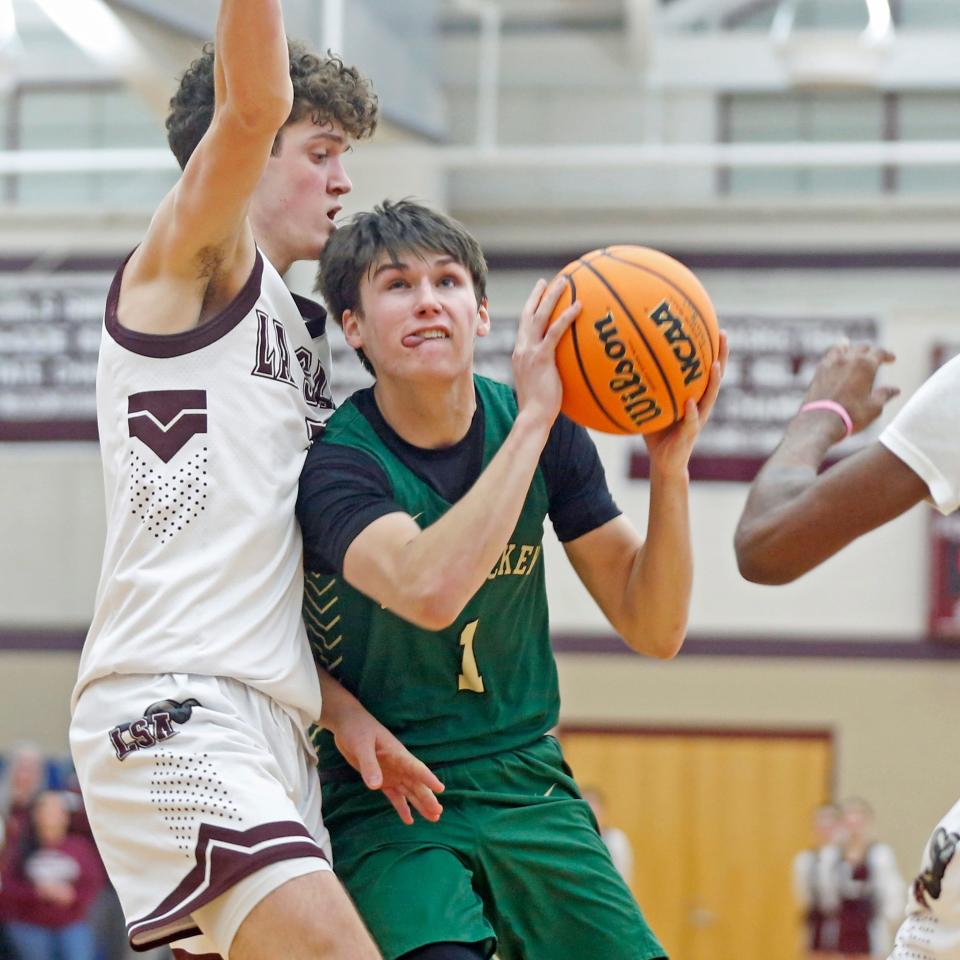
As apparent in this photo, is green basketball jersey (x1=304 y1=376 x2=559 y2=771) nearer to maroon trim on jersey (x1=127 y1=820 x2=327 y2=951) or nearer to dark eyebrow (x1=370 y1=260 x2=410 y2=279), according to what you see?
dark eyebrow (x1=370 y1=260 x2=410 y2=279)

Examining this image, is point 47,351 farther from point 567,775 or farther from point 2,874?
point 567,775

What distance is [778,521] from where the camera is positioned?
3002 mm

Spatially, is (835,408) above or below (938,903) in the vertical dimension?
above

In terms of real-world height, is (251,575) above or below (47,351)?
below

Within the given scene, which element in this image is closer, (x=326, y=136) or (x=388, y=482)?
(x=388, y=482)

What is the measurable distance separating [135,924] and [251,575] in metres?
0.69

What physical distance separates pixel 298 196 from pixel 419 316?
507 millimetres

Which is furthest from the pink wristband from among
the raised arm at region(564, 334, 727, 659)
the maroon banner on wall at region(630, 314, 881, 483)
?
the maroon banner on wall at region(630, 314, 881, 483)

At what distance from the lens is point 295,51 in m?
3.80

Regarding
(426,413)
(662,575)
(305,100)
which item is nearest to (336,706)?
(426,413)

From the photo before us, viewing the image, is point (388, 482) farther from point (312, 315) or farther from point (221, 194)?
point (221, 194)

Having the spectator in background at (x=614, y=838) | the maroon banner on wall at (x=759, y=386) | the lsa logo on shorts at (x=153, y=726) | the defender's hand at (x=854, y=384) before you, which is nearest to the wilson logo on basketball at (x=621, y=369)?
the defender's hand at (x=854, y=384)

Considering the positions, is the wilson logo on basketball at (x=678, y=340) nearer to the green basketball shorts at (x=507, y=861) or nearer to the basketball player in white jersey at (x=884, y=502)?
the basketball player in white jersey at (x=884, y=502)

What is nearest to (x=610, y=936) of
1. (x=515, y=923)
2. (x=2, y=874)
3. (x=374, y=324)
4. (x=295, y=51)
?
(x=515, y=923)
